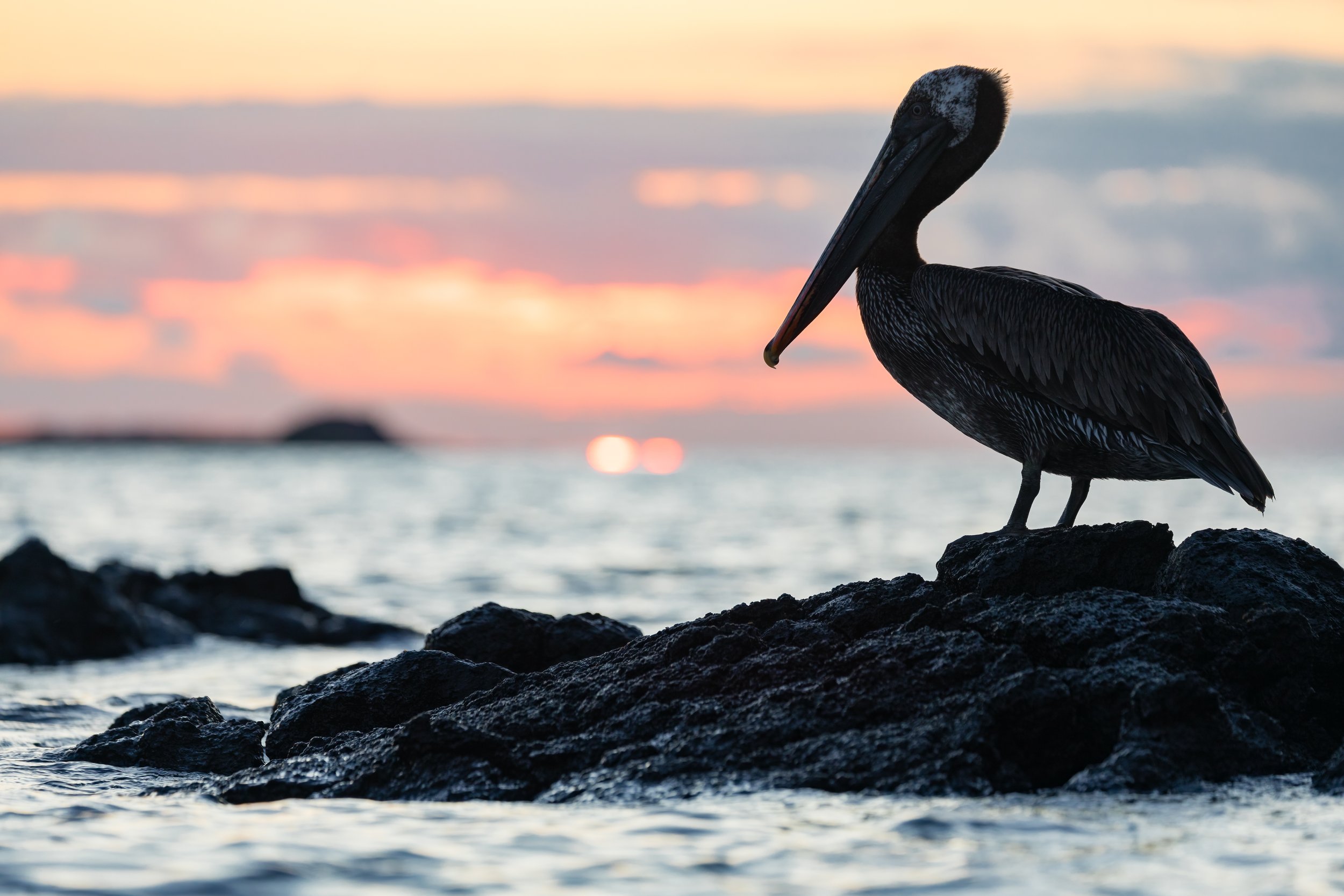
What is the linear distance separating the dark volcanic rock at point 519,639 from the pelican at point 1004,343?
1.76m

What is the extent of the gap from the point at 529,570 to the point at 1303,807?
17.2m

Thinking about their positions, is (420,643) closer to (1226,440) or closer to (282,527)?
(1226,440)

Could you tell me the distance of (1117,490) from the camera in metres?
70.1

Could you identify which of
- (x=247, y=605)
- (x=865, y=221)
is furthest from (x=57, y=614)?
(x=865, y=221)

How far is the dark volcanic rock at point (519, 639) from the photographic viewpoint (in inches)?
279

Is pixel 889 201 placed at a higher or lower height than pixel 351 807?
higher

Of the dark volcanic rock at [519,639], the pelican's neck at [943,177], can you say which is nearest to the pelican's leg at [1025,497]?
the pelican's neck at [943,177]

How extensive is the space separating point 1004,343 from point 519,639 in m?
2.82

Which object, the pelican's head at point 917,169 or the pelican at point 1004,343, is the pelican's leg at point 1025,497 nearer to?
the pelican at point 1004,343

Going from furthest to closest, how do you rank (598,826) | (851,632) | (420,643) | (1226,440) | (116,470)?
1. (116,470)
2. (420,643)
3. (1226,440)
4. (851,632)
5. (598,826)

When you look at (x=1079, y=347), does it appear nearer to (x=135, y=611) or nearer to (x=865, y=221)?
(x=865, y=221)

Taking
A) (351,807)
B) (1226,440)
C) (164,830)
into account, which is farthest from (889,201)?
(164,830)

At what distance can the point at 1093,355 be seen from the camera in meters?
6.66

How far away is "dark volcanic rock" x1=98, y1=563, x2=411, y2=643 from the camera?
13.0 m
